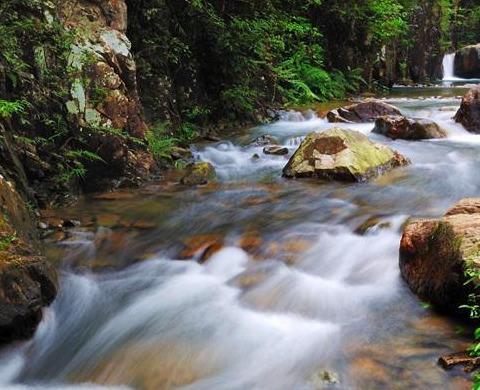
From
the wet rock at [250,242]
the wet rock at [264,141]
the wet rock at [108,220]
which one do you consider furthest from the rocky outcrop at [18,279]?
the wet rock at [264,141]

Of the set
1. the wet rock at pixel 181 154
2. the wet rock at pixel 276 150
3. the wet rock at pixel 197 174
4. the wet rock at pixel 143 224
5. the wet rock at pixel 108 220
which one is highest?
the wet rock at pixel 181 154

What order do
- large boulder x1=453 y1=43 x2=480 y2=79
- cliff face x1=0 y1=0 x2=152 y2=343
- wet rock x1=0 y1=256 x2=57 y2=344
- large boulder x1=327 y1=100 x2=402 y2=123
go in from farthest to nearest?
large boulder x1=453 y1=43 x2=480 y2=79 < large boulder x1=327 y1=100 x2=402 y2=123 < cliff face x1=0 y1=0 x2=152 y2=343 < wet rock x1=0 y1=256 x2=57 y2=344

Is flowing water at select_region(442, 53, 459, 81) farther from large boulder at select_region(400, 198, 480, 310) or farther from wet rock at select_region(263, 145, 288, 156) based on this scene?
large boulder at select_region(400, 198, 480, 310)

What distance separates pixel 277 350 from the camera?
331 cm

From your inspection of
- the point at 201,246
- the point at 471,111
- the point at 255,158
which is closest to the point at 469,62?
the point at 471,111

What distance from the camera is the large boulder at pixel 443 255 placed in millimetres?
3150

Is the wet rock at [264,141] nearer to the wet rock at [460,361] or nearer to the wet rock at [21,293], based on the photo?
the wet rock at [21,293]

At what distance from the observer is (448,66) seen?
1032 inches

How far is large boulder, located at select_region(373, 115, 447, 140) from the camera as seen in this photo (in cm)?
895

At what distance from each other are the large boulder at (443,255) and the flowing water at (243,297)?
0.46 feet

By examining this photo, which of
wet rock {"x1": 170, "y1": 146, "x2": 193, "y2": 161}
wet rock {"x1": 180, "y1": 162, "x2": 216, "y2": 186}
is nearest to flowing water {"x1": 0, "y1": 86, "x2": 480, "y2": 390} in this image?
wet rock {"x1": 180, "y1": 162, "x2": 216, "y2": 186}

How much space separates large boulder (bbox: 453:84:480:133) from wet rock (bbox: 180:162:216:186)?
17.1 feet

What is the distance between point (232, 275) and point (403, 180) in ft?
11.6

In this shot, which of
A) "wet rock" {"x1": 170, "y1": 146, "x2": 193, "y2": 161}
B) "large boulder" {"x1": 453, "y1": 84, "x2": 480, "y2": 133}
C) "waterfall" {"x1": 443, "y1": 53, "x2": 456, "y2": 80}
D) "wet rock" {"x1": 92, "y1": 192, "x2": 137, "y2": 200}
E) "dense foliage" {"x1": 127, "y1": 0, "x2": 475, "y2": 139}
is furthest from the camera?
"waterfall" {"x1": 443, "y1": 53, "x2": 456, "y2": 80}
